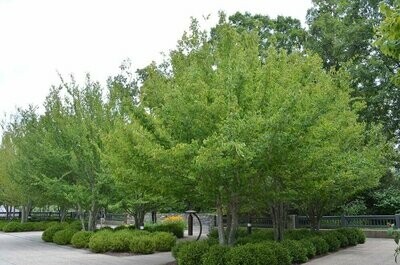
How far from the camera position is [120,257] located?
14.7 meters

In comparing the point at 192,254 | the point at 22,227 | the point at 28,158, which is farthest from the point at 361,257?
the point at 22,227

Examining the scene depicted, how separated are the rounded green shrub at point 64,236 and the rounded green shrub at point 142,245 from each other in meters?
4.98

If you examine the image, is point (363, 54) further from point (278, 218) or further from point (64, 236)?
point (64, 236)

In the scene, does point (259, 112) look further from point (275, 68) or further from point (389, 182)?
point (389, 182)

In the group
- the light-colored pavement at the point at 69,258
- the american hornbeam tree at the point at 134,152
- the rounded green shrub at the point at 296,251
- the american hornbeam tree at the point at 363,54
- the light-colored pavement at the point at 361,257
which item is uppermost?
the american hornbeam tree at the point at 363,54

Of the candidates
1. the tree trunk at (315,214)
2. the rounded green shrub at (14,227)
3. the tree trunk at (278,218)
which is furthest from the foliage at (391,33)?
the rounded green shrub at (14,227)

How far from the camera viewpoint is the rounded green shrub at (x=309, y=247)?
1292 centimetres

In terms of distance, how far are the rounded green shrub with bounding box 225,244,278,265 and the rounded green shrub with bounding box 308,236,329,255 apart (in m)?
3.55

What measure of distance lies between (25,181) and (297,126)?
1582cm

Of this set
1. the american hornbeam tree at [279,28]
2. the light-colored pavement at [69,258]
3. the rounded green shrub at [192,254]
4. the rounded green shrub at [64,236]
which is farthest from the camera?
the american hornbeam tree at [279,28]

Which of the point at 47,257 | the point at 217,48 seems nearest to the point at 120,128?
the point at 217,48

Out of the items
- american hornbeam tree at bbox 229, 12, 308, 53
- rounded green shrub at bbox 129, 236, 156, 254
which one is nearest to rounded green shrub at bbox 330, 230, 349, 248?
rounded green shrub at bbox 129, 236, 156, 254

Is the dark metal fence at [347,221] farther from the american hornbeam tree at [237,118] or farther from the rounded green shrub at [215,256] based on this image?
the rounded green shrub at [215,256]

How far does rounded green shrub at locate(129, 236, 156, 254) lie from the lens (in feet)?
50.8
